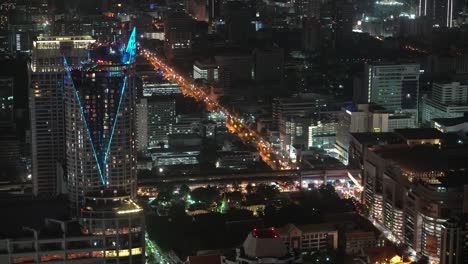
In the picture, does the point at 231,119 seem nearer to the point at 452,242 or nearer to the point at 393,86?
the point at 393,86

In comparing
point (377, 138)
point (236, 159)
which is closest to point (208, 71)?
point (236, 159)

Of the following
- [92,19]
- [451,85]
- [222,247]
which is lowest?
[222,247]

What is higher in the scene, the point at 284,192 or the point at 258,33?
the point at 258,33

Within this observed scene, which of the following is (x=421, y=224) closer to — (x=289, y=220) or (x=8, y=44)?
(x=289, y=220)

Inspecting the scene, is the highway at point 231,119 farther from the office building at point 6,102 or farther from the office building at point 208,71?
the office building at point 6,102

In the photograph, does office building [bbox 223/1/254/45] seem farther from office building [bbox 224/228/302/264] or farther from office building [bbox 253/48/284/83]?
office building [bbox 224/228/302/264]

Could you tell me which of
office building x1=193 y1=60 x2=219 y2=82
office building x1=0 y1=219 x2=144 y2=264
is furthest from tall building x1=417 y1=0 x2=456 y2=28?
office building x1=0 y1=219 x2=144 y2=264

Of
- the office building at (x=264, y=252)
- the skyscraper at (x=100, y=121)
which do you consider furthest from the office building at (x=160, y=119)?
the office building at (x=264, y=252)

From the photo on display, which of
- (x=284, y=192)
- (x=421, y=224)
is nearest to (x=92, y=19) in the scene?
(x=284, y=192)
